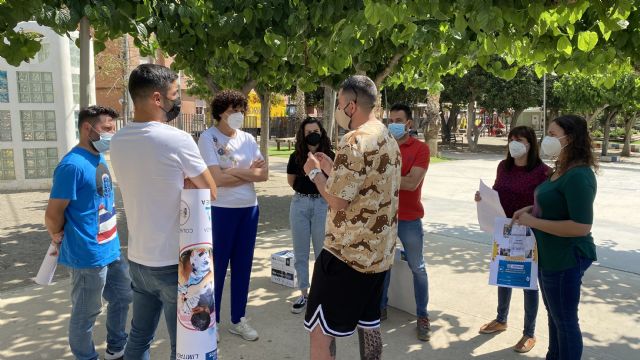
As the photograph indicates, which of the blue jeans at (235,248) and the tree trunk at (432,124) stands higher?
the tree trunk at (432,124)

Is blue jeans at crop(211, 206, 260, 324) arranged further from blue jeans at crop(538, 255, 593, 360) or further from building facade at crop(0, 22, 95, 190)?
building facade at crop(0, 22, 95, 190)

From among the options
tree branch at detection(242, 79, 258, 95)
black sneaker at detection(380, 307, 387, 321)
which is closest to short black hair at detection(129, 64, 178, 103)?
black sneaker at detection(380, 307, 387, 321)

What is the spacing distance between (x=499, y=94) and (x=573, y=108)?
373cm

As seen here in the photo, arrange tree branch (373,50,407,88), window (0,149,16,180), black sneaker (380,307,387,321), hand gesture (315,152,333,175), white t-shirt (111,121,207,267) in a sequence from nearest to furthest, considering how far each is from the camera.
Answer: white t-shirt (111,121,207,267)
hand gesture (315,152,333,175)
black sneaker (380,307,387,321)
tree branch (373,50,407,88)
window (0,149,16,180)

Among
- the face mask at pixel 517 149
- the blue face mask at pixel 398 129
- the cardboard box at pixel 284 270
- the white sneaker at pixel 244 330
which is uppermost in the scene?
the blue face mask at pixel 398 129

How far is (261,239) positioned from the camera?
23.9ft

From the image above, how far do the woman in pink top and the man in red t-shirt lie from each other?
1.59 ft

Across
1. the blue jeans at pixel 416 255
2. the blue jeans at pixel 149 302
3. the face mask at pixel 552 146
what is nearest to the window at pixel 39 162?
the blue jeans at pixel 416 255

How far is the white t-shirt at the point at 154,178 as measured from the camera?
2.40 m

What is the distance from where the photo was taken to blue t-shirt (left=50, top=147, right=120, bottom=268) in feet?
9.90

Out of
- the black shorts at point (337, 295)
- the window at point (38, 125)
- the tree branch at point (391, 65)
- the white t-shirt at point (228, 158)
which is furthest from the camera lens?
the window at point (38, 125)

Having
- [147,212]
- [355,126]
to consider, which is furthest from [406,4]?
[147,212]

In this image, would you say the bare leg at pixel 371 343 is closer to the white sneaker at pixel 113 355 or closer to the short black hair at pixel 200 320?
the short black hair at pixel 200 320

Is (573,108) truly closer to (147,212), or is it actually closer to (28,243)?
(28,243)
